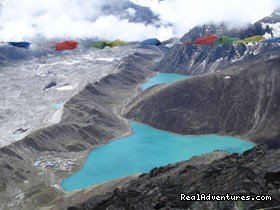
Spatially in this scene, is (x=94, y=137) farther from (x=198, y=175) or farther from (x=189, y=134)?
(x=198, y=175)

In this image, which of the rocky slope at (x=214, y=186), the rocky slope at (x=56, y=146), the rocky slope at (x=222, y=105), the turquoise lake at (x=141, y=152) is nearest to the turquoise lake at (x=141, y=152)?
the turquoise lake at (x=141, y=152)

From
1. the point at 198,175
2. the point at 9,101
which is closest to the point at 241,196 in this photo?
the point at 198,175

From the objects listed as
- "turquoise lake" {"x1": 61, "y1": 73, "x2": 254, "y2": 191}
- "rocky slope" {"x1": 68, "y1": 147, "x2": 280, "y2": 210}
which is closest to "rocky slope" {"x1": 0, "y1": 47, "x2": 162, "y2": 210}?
"turquoise lake" {"x1": 61, "y1": 73, "x2": 254, "y2": 191}

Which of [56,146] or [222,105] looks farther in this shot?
[222,105]

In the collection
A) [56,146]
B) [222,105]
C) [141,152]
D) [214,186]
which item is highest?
[214,186]

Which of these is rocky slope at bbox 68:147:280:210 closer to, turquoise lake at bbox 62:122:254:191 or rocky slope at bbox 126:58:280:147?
turquoise lake at bbox 62:122:254:191

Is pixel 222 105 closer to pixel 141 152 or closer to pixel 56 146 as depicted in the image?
pixel 141 152

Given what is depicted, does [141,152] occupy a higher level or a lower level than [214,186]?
lower

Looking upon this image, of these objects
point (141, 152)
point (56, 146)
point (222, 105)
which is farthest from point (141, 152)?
point (222, 105)
